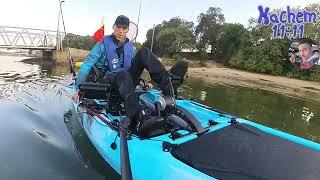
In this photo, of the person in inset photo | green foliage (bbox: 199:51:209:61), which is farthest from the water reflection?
green foliage (bbox: 199:51:209:61)

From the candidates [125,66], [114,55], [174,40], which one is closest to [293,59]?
[174,40]

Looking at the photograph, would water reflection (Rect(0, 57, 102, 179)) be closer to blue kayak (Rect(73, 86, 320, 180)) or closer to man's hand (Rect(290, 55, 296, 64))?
blue kayak (Rect(73, 86, 320, 180))

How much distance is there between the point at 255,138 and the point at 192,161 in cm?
133

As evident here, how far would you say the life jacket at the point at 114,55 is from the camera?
7078 mm

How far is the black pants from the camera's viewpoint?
4.86m

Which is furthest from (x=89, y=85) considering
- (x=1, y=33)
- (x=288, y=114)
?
(x=1, y=33)

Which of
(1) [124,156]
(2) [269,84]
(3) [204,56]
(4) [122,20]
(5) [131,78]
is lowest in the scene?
(2) [269,84]

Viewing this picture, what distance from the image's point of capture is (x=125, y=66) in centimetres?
735

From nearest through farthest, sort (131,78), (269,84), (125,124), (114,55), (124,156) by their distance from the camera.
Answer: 1. (124,156)
2. (125,124)
3. (131,78)
4. (114,55)
5. (269,84)

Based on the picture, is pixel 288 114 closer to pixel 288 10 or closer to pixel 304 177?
pixel 304 177

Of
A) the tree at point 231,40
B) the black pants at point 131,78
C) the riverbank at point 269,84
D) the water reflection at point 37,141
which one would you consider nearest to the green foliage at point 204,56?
the tree at point 231,40

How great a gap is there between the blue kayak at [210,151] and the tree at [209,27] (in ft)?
141

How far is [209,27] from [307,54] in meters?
16.0

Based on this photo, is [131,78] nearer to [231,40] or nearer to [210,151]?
[210,151]
